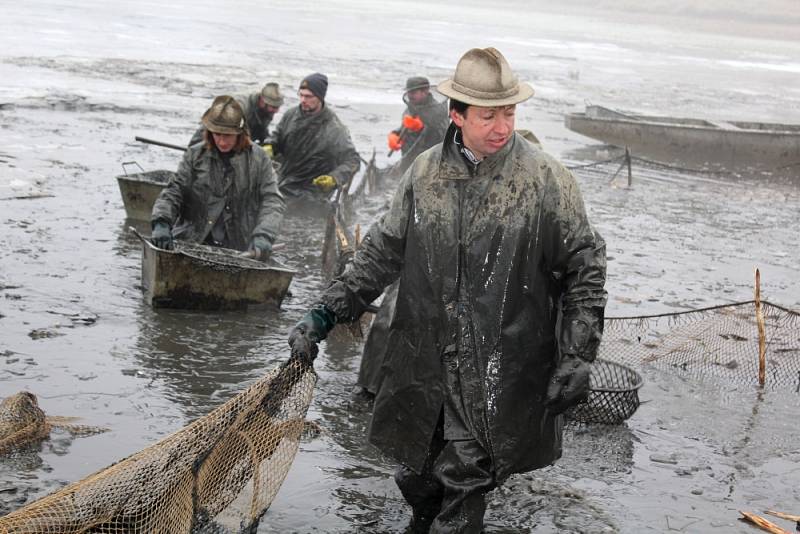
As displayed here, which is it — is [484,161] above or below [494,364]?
above

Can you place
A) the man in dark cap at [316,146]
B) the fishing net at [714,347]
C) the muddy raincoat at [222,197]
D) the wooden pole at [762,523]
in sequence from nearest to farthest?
the wooden pole at [762,523]
the fishing net at [714,347]
the muddy raincoat at [222,197]
the man in dark cap at [316,146]

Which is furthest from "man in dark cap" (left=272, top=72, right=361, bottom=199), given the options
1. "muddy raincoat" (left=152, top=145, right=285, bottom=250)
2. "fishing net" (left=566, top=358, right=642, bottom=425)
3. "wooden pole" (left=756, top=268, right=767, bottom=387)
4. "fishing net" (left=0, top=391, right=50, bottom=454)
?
"fishing net" (left=0, top=391, right=50, bottom=454)

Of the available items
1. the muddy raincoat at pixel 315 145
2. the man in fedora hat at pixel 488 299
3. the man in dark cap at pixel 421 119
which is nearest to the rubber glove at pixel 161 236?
the man in fedora hat at pixel 488 299

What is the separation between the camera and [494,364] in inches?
167

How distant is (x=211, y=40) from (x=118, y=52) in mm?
7476

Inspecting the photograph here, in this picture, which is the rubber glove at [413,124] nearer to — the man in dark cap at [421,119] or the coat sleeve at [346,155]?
the man in dark cap at [421,119]

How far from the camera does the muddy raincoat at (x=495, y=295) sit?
4211mm

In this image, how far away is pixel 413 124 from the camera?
42.1 ft

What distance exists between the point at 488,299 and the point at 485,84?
831 millimetres

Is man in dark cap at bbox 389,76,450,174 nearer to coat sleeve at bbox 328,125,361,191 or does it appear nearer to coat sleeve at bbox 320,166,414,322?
coat sleeve at bbox 328,125,361,191

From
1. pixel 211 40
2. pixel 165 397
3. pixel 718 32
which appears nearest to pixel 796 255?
pixel 165 397

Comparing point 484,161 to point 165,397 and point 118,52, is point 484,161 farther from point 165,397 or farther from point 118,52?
point 118,52

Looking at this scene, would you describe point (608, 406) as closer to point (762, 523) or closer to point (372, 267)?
point (762, 523)

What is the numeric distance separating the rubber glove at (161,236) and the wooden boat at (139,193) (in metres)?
2.60
